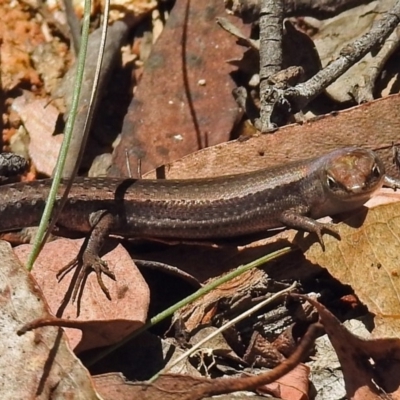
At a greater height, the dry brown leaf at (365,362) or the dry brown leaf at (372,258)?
the dry brown leaf at (372,258)

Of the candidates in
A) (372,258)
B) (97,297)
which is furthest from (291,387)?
(97,297)

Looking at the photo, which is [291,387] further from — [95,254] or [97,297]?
[95,254]

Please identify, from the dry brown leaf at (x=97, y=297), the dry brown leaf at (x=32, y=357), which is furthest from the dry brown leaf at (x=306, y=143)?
the dry brown leaf at (x=32, y=357)

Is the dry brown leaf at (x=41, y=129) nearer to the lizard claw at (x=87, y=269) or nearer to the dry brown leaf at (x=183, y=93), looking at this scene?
the dry brown leaf at (x=183, y=93)

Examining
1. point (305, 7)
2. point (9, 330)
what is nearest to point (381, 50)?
point (305, 7)

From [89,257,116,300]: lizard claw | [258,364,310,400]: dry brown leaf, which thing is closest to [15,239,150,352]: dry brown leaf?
[89,257,116,300]: lizard claw
